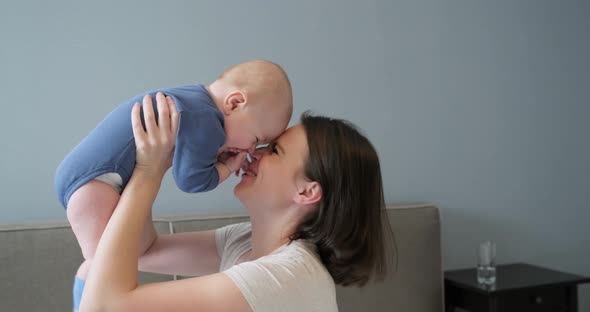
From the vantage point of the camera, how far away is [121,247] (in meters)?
1.03

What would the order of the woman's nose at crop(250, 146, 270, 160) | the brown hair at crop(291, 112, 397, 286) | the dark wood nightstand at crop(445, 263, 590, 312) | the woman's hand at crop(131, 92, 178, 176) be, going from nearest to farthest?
the woman's hand at crop(131, 92, 178, 176) < the brown hair at crop(291, 112, 397, 286) < the woman's nose at crop(250, 146, 270, 160) < the dark wood nightstand at crop(445, 263, 590, 312)

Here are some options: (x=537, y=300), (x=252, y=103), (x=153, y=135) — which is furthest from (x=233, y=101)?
(x=537, y=300)

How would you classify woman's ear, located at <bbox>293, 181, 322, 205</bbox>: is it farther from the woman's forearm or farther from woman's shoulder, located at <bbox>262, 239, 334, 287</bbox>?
the woman's forearm

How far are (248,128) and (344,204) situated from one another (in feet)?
0.88

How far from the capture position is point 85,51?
228cm

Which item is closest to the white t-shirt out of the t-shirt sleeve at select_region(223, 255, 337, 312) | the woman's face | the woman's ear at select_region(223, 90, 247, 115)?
the t-shirt sleeve at select_region(223, 255, 337, 312)

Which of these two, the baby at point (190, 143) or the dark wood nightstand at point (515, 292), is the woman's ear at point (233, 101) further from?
the dark wood nightstand at point (515, 292)

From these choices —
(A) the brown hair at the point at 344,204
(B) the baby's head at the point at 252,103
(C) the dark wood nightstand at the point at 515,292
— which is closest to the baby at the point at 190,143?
(B) the baby's head at the point at 252,103

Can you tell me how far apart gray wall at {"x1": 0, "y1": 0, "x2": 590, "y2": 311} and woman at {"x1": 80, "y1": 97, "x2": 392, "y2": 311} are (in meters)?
1.01

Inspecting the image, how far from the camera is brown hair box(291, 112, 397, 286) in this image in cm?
128

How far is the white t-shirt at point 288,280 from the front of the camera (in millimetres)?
1067

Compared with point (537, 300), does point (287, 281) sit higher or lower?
higher

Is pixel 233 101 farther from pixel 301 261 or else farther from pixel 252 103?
pixel 301 261

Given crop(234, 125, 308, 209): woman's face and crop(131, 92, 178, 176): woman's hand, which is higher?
crop(131, 92, 178, 176): woman's hand
